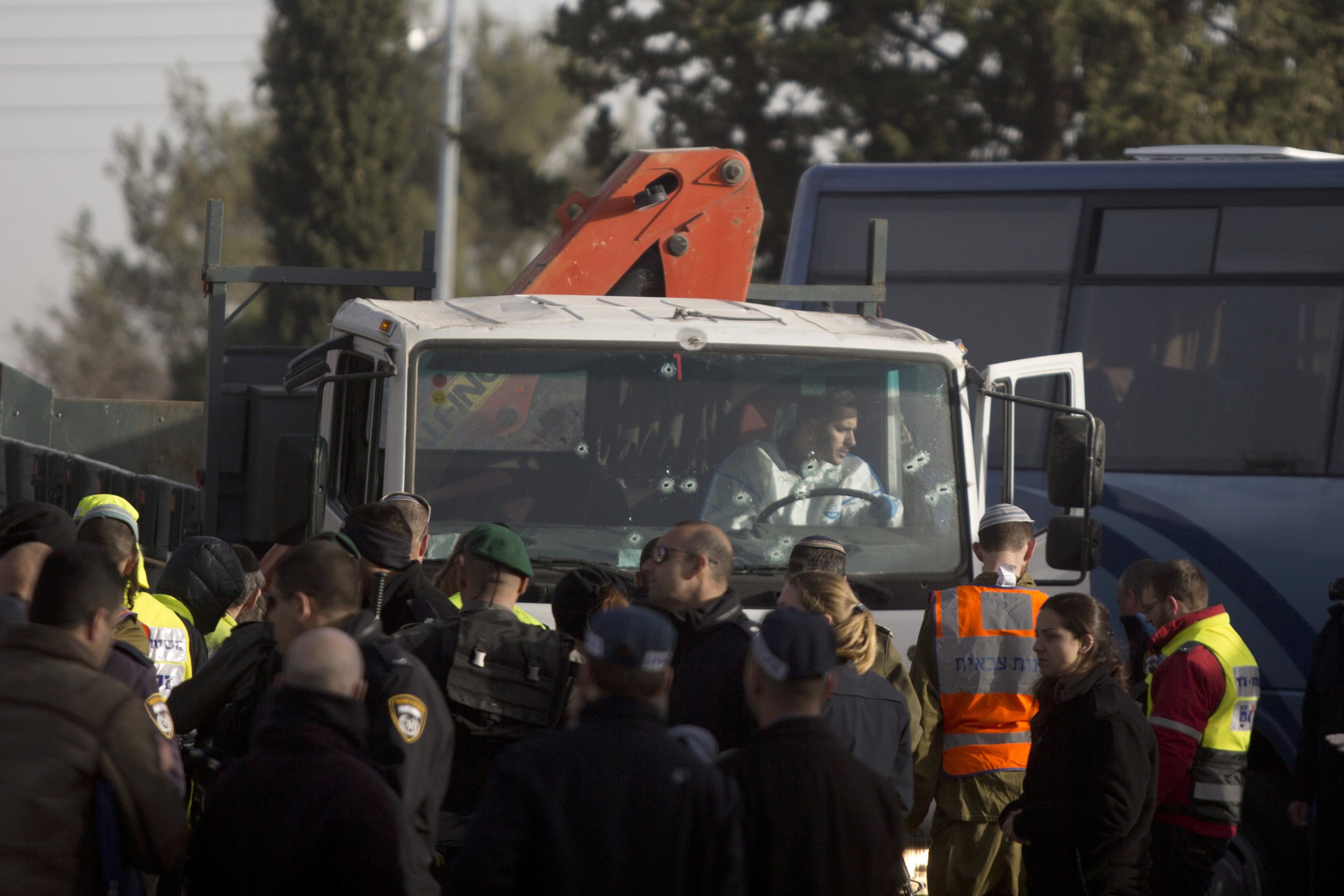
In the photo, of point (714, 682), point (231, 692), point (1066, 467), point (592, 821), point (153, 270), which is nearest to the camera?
point (592, 821)

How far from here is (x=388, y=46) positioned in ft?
112

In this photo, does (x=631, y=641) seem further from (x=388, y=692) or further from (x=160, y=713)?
(x=160, y=713)

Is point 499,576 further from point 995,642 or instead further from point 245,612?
point 245,612

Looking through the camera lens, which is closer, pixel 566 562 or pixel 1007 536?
pixel 1007 536

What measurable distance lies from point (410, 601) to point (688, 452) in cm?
145

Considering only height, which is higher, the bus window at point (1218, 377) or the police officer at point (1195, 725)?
the bus window at point (1218, 377)

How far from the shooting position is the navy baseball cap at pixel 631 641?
3162mm

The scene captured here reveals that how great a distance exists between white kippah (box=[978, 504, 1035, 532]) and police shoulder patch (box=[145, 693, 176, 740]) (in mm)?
2983

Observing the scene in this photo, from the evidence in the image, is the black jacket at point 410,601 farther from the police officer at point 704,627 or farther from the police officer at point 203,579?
the police officer at point 203,579

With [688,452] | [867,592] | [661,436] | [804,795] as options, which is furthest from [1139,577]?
[804,795]

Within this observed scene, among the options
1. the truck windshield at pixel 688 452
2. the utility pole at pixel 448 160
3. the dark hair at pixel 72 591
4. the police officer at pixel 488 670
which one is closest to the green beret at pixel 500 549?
the police officer at pixel 488 670

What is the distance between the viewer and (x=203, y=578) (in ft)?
19.8

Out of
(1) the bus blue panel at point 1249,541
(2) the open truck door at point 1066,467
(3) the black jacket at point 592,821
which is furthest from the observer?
(1) the bus blue panel at point 1249,541

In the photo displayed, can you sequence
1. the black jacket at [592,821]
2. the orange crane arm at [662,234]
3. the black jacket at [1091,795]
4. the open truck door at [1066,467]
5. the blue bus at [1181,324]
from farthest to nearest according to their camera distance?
the blue bus at [1181,324]
the orange crane arm at [662,234]
the open truck door at [1066,467]
the black jacket at [1091,795]
the black jacket at [592,821]
